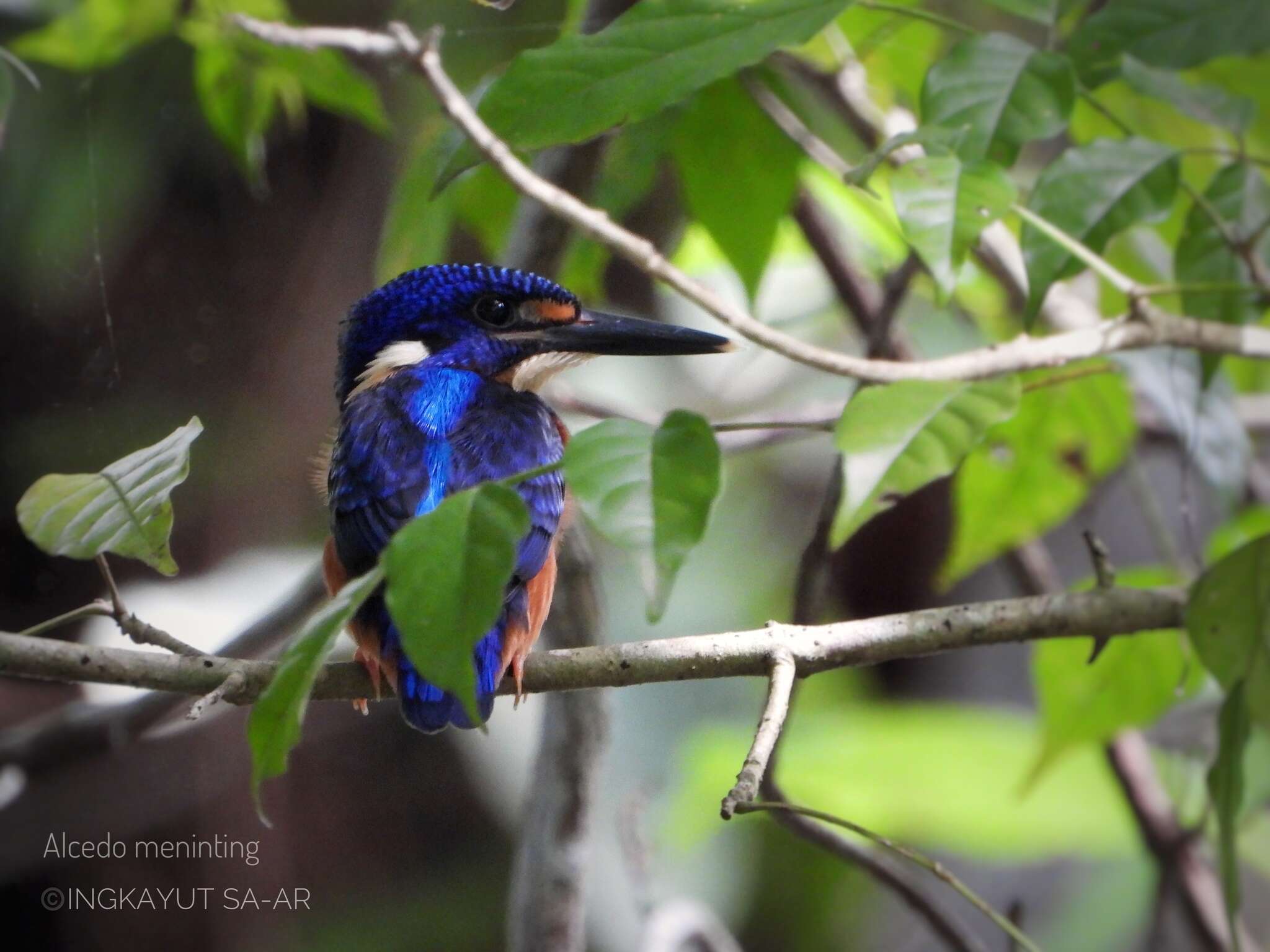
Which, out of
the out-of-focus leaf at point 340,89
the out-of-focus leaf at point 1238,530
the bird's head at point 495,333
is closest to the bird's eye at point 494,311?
the bird's head at point 495,333

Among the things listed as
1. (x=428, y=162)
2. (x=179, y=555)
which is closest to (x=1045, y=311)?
(x=428, y=162)

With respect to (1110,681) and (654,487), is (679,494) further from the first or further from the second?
(1110,681)

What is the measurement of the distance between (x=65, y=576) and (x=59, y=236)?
253mm

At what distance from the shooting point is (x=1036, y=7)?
3.14 feet

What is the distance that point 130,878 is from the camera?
0.77 meters

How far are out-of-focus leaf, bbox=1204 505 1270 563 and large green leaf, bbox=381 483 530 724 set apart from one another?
98 centimetres

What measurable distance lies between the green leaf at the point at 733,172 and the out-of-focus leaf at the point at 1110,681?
50cm

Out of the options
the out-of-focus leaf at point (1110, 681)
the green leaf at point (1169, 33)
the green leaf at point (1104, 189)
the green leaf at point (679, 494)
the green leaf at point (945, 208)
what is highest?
the green leaf at point (1169, 33)

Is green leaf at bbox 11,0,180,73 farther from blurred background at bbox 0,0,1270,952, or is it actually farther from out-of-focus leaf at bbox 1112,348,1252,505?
out-of-focus leaf at bbox 1112,348,1252,505

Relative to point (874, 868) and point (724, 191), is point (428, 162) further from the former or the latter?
point (874, 868)

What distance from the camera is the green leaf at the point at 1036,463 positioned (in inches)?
48.0

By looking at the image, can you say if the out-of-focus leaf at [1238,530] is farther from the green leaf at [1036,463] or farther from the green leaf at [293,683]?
the green leaf at [293,683]

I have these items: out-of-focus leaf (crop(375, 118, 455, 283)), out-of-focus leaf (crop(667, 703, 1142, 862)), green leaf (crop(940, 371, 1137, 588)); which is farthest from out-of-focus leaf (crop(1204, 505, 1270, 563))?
out-of-focus leaf (crop(375, 118, 455, 283))

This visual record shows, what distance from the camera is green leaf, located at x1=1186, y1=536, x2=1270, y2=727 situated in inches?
34.2
